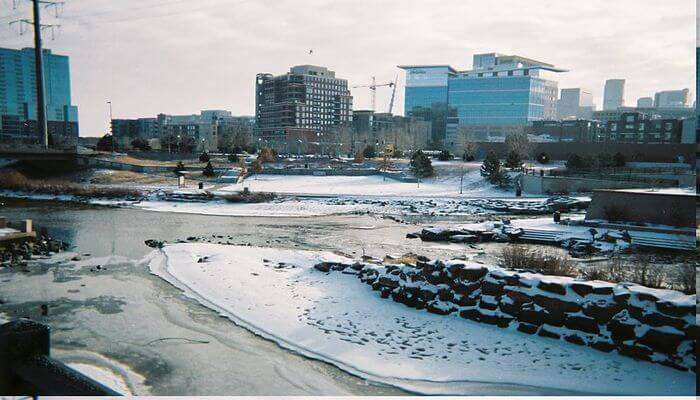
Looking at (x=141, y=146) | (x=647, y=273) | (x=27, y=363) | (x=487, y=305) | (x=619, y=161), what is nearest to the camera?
(x=27, y=363)

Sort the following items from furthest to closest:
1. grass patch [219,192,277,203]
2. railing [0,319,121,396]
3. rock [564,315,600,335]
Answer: grass patch [219,192,277,203] < rock [564,315,600,335] < railing [0,319,121,396]

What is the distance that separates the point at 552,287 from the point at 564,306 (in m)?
0.46

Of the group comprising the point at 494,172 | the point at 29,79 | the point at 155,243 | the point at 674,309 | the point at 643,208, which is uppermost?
the point at 29,79

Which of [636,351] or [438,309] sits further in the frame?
[438,309]

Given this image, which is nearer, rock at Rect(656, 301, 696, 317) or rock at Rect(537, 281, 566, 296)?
rock at Rect(656, 301, 696, 317)

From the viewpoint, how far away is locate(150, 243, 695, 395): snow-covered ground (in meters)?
8.66

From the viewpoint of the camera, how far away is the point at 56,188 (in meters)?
47.2

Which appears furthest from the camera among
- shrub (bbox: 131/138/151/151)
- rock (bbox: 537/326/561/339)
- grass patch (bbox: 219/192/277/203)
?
shrub (bbox: 131/138/151/151)

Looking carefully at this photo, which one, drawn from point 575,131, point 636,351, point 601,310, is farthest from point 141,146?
point 575,131

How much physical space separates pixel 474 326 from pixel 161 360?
271 inches

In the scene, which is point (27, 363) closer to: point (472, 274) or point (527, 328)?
point (527, 328)

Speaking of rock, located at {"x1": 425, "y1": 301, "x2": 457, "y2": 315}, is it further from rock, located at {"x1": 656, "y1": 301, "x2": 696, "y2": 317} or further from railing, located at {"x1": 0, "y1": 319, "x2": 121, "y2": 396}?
railing, located at {"x1": 0, "y1": 319, "x2": 121, "y2": 396}

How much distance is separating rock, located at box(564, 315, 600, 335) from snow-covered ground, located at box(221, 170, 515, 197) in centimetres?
3639

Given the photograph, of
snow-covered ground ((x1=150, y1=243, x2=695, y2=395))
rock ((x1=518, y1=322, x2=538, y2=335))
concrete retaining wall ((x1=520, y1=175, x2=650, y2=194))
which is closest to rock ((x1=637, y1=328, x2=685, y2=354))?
snow-covered ground ((x1=150, y1=243, x2=695, y2=395))
